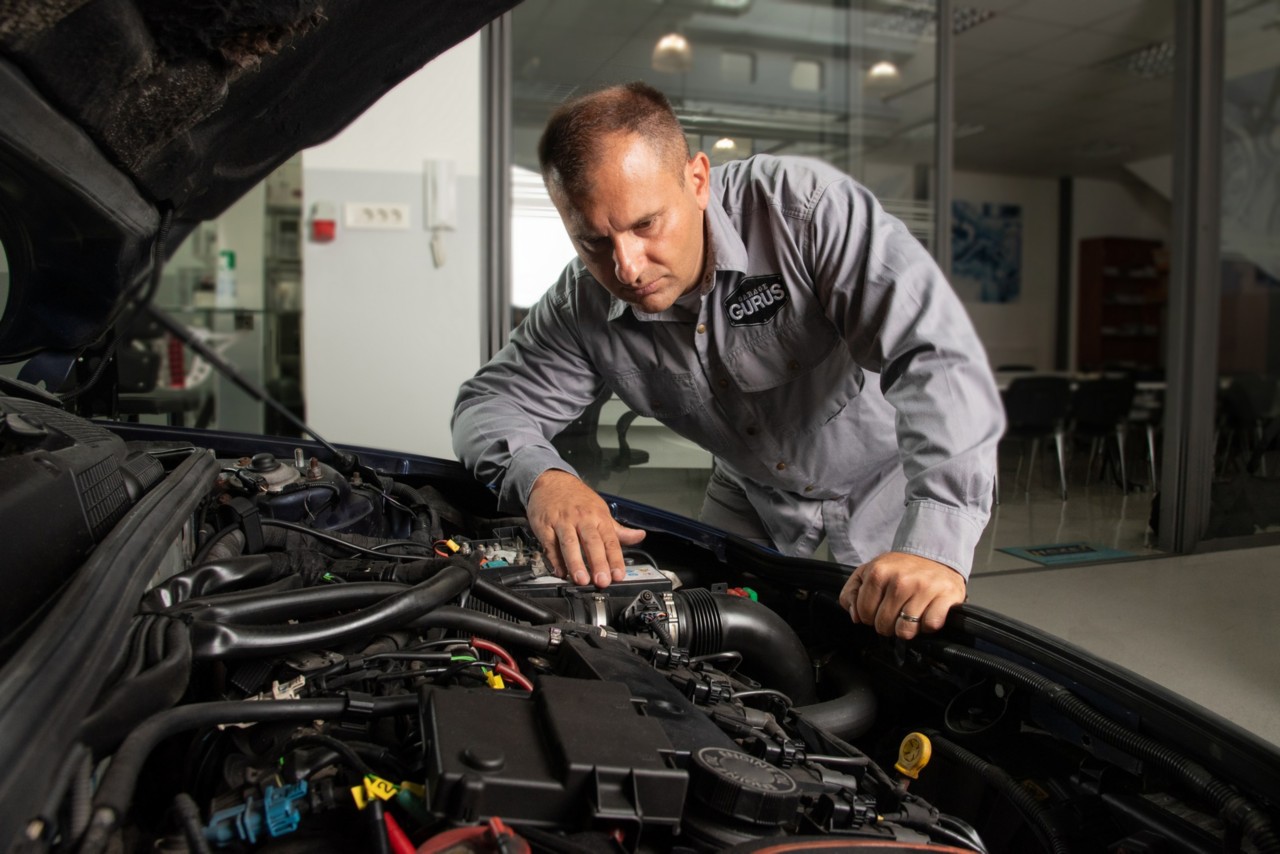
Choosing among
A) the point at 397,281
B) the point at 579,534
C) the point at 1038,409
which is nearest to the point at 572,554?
the point at 579,534

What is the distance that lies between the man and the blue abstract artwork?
9.27 metres

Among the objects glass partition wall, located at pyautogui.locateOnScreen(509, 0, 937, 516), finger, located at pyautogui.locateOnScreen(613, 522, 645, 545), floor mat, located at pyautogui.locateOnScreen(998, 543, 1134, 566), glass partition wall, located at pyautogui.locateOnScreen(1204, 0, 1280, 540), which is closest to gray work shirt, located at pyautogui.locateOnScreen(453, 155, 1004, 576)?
finger, located at pyautogui.locateOnScreen(613, 522, 645, 545)

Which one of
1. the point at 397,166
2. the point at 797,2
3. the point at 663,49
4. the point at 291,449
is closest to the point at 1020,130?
the point at 797,2

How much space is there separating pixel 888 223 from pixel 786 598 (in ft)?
2.07

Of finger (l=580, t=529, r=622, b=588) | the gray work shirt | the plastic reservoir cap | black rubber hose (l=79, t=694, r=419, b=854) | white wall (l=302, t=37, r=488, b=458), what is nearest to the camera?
black rubber hose (l=79, t=694, r=419, b=854)

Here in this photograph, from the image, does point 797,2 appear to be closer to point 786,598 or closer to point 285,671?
point 786,598

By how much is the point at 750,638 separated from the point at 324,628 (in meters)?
0.50

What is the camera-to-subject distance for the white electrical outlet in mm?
3208

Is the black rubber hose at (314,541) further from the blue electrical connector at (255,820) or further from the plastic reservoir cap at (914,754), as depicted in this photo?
the plastic reservoir cap at (914,754)

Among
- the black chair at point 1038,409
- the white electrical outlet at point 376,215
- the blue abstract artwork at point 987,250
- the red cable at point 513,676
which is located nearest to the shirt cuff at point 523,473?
the red cable at point 513,676

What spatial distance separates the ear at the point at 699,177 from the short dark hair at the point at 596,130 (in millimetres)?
30

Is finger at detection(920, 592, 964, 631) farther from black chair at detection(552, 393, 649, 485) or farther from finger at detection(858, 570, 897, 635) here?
black chair at detection(552, 393, 649, 485)

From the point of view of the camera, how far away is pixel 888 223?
1.39 m

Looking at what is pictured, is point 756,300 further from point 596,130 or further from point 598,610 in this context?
point 598,610
